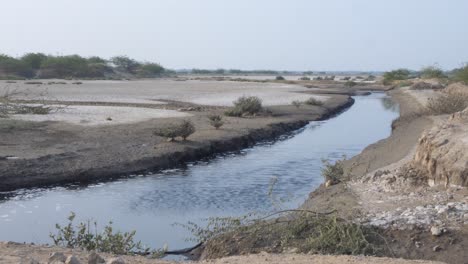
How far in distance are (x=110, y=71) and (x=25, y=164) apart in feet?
333

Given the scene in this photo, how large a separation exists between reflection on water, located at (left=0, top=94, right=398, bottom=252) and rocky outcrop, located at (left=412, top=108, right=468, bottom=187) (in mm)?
3153

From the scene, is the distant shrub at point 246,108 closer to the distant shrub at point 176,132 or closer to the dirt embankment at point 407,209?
the distant shrub at point 176,132

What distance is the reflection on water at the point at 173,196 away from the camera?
45.8ft

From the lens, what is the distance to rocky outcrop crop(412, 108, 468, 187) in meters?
12.6

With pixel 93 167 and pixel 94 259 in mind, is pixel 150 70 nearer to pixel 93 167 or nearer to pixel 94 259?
pixel 93 167

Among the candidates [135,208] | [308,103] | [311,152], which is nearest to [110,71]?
[308,103]

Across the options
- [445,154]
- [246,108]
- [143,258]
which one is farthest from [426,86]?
[143,258]

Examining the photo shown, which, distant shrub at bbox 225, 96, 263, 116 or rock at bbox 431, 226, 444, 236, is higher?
rock at bbox 431, 226, 444, 236

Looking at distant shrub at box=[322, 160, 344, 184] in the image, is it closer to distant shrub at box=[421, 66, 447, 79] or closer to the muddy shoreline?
the muddy shoreline

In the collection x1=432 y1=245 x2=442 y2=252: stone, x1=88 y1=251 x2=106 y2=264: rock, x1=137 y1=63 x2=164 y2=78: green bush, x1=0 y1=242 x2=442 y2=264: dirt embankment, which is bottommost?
x1=137 y1=63 x2=164 y2=78: green bush

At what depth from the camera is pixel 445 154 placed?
1315 cm

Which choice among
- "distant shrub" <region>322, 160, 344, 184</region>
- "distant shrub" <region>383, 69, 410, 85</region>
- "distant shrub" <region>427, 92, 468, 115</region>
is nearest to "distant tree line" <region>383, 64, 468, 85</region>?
"distant shrub" <region>383, 69, 410, 85</region>

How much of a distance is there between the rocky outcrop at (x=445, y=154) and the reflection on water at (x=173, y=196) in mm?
3153

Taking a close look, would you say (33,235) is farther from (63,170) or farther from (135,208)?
(63,170)
